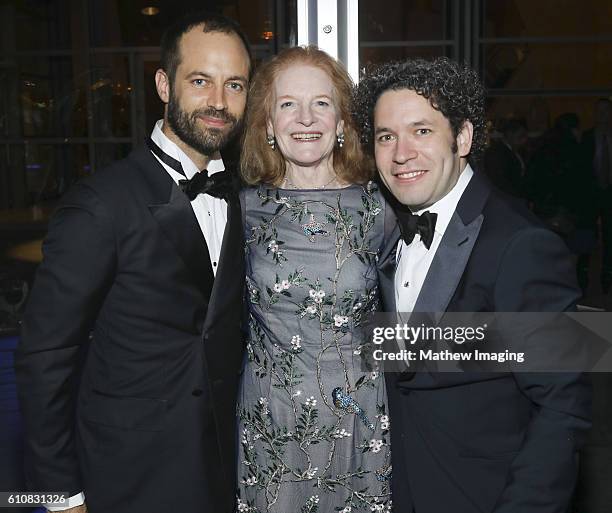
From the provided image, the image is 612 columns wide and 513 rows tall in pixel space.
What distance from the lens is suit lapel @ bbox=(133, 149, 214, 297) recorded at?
1565mm

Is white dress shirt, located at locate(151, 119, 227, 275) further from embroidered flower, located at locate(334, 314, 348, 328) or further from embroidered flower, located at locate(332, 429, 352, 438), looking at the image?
embroidered flower, located at locate(332, 429, 352, 438)

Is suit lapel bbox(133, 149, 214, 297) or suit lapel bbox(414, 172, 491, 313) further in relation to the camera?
suit lapel bbox(133, 149, 214, 297)

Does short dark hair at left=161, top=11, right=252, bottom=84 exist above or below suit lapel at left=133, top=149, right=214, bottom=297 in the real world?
above

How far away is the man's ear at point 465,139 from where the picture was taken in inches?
61.6

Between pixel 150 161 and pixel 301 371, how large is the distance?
2.27 feet

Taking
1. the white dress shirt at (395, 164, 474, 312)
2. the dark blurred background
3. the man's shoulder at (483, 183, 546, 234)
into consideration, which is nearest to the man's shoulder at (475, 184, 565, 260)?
the man's shoulder at (483, 183, 546, 234)

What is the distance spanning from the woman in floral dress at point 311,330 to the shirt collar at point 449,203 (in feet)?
1.06

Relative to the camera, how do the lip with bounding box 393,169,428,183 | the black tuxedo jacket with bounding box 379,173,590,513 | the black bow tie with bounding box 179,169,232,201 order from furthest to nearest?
1. the black bow tie with bounding box 179,169,232,201
2. the lip with bounding box 393,169,428,183
3. the black tuxedo jacket with bounding box 379,173,590,513

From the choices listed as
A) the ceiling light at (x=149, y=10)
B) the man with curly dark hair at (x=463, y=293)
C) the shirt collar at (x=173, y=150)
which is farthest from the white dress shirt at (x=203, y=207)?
the ceiling light at (x=149, y=10)

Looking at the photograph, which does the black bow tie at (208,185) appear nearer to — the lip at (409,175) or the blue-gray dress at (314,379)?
the blue-gray dress at (314,379)

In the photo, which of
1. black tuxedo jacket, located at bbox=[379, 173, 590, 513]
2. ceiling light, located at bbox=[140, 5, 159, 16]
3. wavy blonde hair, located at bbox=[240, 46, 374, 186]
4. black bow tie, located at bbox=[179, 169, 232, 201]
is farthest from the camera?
ceiling light, located at bbox=[140, 5, 159, 16]

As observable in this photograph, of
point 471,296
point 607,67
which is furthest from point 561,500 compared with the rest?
point 607,67

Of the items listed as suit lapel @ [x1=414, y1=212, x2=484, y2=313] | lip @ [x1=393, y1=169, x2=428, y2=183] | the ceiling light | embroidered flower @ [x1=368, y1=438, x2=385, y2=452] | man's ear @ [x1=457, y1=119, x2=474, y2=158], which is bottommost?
embroidered flower @ [x1=368, y1=438, x2=385, y2=452]

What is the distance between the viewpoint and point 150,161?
164 cm
